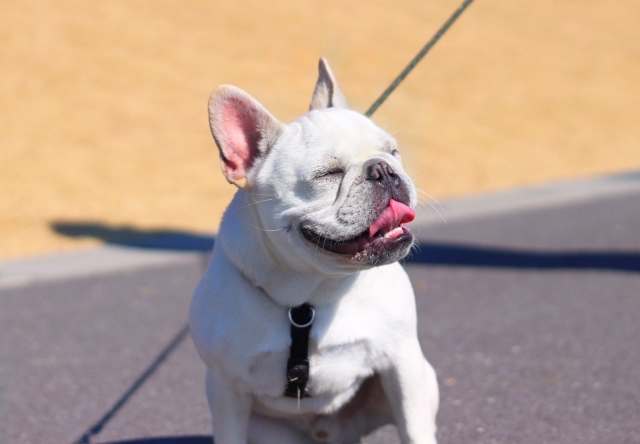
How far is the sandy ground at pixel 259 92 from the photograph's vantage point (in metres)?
11.5

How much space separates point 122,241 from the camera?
9109 millimetres

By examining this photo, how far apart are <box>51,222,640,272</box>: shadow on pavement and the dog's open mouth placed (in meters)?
4.09

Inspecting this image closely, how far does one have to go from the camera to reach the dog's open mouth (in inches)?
105

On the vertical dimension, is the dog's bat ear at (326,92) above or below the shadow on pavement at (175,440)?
above

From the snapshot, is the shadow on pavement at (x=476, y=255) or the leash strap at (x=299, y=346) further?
the shadow on pavement at (x=476, y=255)

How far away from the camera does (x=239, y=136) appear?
291 cm

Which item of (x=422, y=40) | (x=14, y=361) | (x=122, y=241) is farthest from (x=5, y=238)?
(x=422, y=40)

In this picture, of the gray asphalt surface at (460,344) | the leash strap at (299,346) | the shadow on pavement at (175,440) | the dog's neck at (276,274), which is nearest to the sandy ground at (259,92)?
the gray asphalt surface at (460,344)

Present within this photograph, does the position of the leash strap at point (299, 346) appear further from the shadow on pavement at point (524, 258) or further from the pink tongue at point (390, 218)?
the shadow on pavement at point (524, 258)

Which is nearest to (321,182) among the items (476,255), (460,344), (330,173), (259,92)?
(330,173)

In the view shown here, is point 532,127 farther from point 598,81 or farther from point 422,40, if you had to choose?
point 422,40

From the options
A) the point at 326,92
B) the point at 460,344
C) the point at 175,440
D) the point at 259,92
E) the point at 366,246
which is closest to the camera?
the point at 366,246

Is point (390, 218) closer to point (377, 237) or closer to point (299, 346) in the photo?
point (377, 237)

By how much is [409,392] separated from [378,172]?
81cm
